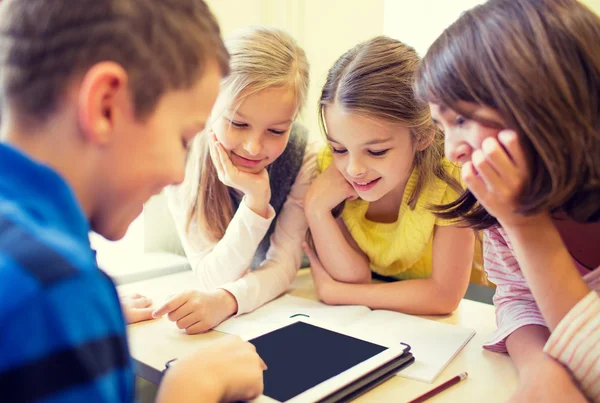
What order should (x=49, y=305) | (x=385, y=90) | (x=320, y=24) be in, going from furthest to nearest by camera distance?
(x=320, y=24), (x=385, y=90), (x=49, y=305)

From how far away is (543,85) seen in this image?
0.59 m

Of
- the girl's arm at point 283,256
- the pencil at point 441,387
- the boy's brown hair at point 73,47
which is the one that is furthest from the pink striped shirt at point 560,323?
the boy's brown hair at point 73,47

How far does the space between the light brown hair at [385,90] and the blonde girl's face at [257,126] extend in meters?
0.08

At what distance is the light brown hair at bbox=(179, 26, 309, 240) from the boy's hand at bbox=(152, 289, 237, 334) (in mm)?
293

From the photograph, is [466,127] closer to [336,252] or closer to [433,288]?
[433,288]

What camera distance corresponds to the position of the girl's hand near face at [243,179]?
106 centimetres

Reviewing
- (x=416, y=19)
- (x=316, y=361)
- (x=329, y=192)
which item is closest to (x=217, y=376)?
(x=316, y=361)

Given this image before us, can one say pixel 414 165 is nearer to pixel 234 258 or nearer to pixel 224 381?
pixel 234 258

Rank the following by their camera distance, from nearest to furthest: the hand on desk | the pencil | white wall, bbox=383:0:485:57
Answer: the hand on desk < the pencil < white wall, bbox=383:0:485:57

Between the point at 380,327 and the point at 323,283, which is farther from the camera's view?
the point at 323,283

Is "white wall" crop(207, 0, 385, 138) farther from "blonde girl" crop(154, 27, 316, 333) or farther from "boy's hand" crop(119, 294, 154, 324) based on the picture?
"boy's hand" crop(119, 294, 154, 324)

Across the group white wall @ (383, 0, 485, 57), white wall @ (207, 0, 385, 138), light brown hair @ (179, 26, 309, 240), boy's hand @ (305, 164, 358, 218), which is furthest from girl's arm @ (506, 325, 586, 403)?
white wall @ (383, 0, 485, 57)

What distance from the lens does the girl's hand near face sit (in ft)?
3.49

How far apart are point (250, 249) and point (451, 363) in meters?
0.48
